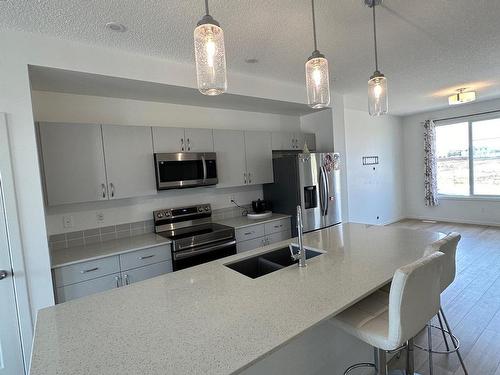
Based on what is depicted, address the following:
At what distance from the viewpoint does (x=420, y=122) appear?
21.6 feet

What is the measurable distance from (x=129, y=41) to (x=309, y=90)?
1.57 meters

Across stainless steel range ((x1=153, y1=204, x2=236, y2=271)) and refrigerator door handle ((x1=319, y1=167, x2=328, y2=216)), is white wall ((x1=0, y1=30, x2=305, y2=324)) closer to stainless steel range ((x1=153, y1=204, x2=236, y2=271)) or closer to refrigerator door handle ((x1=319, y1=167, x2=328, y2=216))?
stainless steel range ((x1=153, y1=204, x2=236, y2=271))

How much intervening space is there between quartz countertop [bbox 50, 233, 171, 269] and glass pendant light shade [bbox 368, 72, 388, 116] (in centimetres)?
222

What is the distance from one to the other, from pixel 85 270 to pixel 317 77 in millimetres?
2382

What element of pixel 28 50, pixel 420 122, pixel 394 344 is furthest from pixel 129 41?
pixel 420 122

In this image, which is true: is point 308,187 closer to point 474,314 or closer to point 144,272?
point 474,314

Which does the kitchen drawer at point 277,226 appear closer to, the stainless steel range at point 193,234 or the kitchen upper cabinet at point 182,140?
the stainless steel range at point 193,234

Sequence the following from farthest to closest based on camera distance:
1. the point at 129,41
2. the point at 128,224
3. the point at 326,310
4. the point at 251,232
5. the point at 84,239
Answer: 1. the point at 251,232
2. the point at 128,224
3. the point at 84,239
4. the point at 129,41
5. the point at 326,310

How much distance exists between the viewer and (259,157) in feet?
12.6

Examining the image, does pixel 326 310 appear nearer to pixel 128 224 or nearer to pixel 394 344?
pixel 394 344

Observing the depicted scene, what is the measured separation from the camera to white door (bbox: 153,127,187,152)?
9.82 ft

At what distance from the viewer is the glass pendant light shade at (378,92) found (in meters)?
1.88

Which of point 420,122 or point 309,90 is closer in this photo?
point 309,90

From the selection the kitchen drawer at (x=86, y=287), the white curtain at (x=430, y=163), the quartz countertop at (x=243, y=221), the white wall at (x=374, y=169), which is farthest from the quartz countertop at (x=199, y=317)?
the white curtain at (x=430, y=163)
